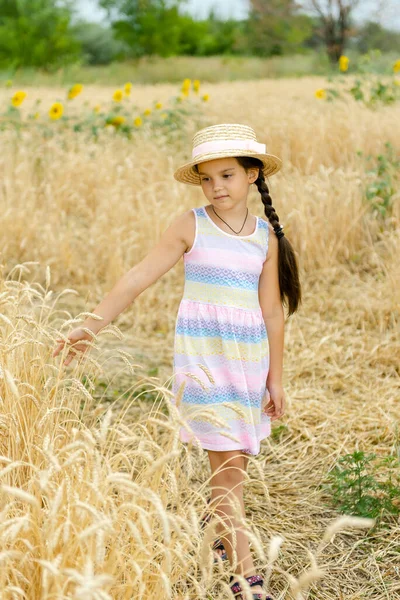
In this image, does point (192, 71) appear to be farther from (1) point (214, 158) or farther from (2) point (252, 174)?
(1) point (214, 158)

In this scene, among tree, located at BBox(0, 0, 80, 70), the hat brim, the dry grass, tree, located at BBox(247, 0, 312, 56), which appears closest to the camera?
the dry grass

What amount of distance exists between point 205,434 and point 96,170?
4.13m

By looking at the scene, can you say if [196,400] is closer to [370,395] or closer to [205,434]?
[205,434]

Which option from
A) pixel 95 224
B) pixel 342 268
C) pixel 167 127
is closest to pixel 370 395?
pixel 342 268

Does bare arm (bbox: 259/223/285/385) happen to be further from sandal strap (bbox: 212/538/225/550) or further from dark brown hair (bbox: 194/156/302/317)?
sandal strap (bbox: 212/538/225/550)

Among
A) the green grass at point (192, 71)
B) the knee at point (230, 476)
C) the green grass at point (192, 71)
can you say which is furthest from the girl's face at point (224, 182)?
the green grass at point (192, 71)

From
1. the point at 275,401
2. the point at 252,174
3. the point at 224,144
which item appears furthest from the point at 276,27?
the point at 275,401

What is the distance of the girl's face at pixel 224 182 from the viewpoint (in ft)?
6.69

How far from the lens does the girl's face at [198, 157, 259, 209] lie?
6.69 ft

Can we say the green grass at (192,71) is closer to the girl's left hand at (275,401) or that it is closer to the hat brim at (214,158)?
the hat brim at (214,158)

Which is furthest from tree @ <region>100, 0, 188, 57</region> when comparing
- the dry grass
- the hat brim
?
the hat brim

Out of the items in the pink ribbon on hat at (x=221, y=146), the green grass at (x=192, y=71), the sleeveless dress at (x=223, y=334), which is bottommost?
the sleeveless dress at (x=223, y=334)

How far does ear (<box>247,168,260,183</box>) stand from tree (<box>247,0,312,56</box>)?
3069 cm

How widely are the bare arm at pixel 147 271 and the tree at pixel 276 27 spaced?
3087 centimetres
